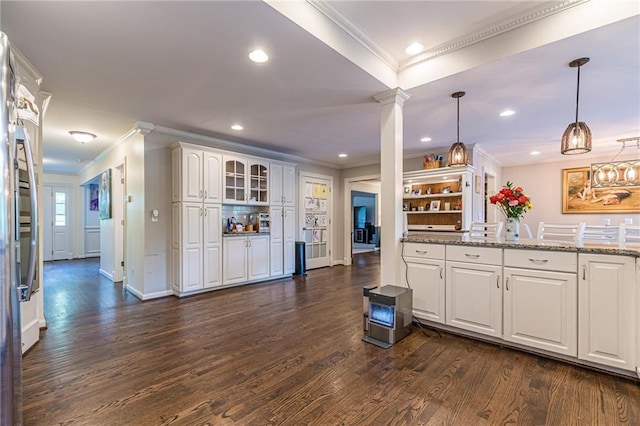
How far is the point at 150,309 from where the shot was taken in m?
3.90

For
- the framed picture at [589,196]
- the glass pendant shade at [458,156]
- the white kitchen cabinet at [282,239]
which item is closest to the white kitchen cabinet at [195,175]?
the white kitchen cabinet at [282,239]

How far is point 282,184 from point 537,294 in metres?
4.43

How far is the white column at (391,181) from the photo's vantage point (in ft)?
10.3

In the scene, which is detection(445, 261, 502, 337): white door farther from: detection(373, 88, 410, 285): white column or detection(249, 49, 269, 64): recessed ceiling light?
detection(249, 49, 269, 64): recessed ceiling light

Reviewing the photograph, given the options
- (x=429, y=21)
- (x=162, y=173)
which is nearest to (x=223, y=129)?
(x=162, y=173)

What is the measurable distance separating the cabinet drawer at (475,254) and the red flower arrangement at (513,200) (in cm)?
54

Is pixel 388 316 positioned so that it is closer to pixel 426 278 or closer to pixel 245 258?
pixel 426 278

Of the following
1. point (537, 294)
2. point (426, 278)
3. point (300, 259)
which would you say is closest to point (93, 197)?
point (300, 259)

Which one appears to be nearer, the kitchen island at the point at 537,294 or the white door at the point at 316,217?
A: the kitchen island at the point at 537,294

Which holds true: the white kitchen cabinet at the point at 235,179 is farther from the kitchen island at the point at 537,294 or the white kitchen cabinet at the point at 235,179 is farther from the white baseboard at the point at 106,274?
the kitchen island at the point at 537,294

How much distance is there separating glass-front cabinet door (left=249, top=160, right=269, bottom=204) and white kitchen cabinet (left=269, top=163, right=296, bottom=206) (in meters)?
0.11

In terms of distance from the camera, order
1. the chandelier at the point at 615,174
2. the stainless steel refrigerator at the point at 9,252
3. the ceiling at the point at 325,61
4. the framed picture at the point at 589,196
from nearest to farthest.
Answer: the stainless steel refrigerator at the point at 9,252 → the ceiling at the point at 325,61 → the chandelier at the point at 615,174 → the framed picture at the point at 589,196

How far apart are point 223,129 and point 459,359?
4.16 metres

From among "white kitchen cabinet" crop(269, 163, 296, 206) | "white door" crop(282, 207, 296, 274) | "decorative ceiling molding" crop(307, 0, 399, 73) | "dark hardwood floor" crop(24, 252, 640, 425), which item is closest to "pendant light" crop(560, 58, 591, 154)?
"decorative ceiling molding" crop(307, 0, 399, 73)
